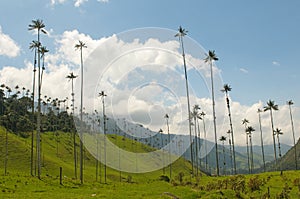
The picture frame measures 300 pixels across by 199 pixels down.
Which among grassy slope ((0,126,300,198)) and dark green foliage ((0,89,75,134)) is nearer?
grassy slope ((0,126,300,198))

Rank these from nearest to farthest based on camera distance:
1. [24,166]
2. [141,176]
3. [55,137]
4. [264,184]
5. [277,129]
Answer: [264,184] < [24,166] < [277,129] < [141,176] < [55,137]

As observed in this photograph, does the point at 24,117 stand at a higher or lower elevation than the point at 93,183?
higher

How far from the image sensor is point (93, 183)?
70.3 meters

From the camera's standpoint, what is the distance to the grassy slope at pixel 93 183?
3706 cm

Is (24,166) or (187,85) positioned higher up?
(187,85)

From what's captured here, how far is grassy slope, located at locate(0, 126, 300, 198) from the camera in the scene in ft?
122

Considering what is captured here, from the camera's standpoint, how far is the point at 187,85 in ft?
227

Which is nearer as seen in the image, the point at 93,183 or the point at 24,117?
the point at 93,183

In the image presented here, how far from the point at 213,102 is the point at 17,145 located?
7111 cm

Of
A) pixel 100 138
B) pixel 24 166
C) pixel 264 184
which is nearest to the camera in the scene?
Answer: pixel 264 184

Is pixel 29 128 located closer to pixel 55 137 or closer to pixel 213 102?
pixel 55 137

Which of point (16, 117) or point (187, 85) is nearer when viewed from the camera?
point (187, 85)

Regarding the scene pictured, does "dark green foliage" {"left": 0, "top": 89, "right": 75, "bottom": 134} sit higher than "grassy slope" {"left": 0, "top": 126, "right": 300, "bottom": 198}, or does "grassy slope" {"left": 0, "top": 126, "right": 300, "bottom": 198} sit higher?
"dark green foliage" {"left": 0, "top": 89, "right": 75, "bottom": 134}

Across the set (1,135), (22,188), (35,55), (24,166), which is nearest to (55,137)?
(1,135)
